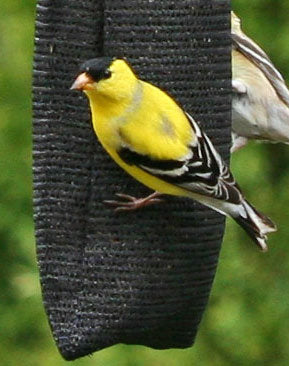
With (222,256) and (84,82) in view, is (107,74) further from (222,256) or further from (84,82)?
(222,256)

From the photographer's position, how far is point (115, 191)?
5.41 m

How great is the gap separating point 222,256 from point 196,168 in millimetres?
2055

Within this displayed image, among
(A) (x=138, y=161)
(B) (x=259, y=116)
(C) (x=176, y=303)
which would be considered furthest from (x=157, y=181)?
(B) (x=259, y=116)

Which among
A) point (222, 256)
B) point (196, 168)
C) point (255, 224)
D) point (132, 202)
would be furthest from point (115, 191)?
point (222, 256)

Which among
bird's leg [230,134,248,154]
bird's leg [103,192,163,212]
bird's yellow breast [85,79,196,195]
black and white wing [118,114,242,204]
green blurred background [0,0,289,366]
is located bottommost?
green blurred background [0,0,289,366]

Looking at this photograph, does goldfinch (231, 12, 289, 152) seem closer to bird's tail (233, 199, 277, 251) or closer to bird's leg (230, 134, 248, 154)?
bird's leg (230, 134, 248, 154)

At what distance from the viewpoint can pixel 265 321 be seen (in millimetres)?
7289

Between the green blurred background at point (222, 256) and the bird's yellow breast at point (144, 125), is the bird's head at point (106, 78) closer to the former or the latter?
the bird's yellow breast at point (144, 125)

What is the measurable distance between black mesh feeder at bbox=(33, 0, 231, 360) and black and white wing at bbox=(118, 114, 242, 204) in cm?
22

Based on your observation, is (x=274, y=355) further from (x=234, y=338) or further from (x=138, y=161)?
(x=138, y=161)

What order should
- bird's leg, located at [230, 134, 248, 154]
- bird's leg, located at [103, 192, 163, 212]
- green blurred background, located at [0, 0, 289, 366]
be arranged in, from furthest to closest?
green blurred background, located at [0, 0, 289, 366] < bird's leg, located at [230, 134, 248, 154] < bird's leg, located at [103, 192, 163, 212]

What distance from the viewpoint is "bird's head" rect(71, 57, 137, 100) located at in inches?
196

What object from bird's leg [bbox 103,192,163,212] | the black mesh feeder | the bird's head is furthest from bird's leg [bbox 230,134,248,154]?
the bird's head

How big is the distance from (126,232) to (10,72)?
7.28ft
